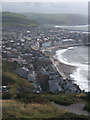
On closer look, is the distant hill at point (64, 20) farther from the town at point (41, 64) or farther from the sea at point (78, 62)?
the sea at point (78, 62)

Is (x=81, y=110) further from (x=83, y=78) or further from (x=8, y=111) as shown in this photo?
(x=83, y=78)

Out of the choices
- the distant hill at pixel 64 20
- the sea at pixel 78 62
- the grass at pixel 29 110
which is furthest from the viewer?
the distant hill at pixel 64 20

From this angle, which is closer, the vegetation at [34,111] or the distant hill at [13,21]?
the vegetation at [34,111]

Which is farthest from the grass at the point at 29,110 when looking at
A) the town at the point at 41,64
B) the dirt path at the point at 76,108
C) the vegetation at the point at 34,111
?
the town at the point at 41,64

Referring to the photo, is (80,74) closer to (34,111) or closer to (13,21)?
(34,111)

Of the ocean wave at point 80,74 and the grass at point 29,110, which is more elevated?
the grass at point 29,110

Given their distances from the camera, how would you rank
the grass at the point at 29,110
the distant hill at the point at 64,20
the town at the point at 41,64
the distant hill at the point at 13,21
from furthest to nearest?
the distant hill at the point at 64,20, the distant hill at the point at 13,21, the town at the point at 41,64, the grass at the point at 29,110

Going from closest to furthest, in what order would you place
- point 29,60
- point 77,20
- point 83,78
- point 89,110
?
1. point 89,110
2. point 83,78
3. point 29,60
4. point 77,20

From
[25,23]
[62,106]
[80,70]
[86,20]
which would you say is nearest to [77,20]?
[86,20]

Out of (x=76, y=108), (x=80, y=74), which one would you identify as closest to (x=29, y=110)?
(x=76, y=108)
